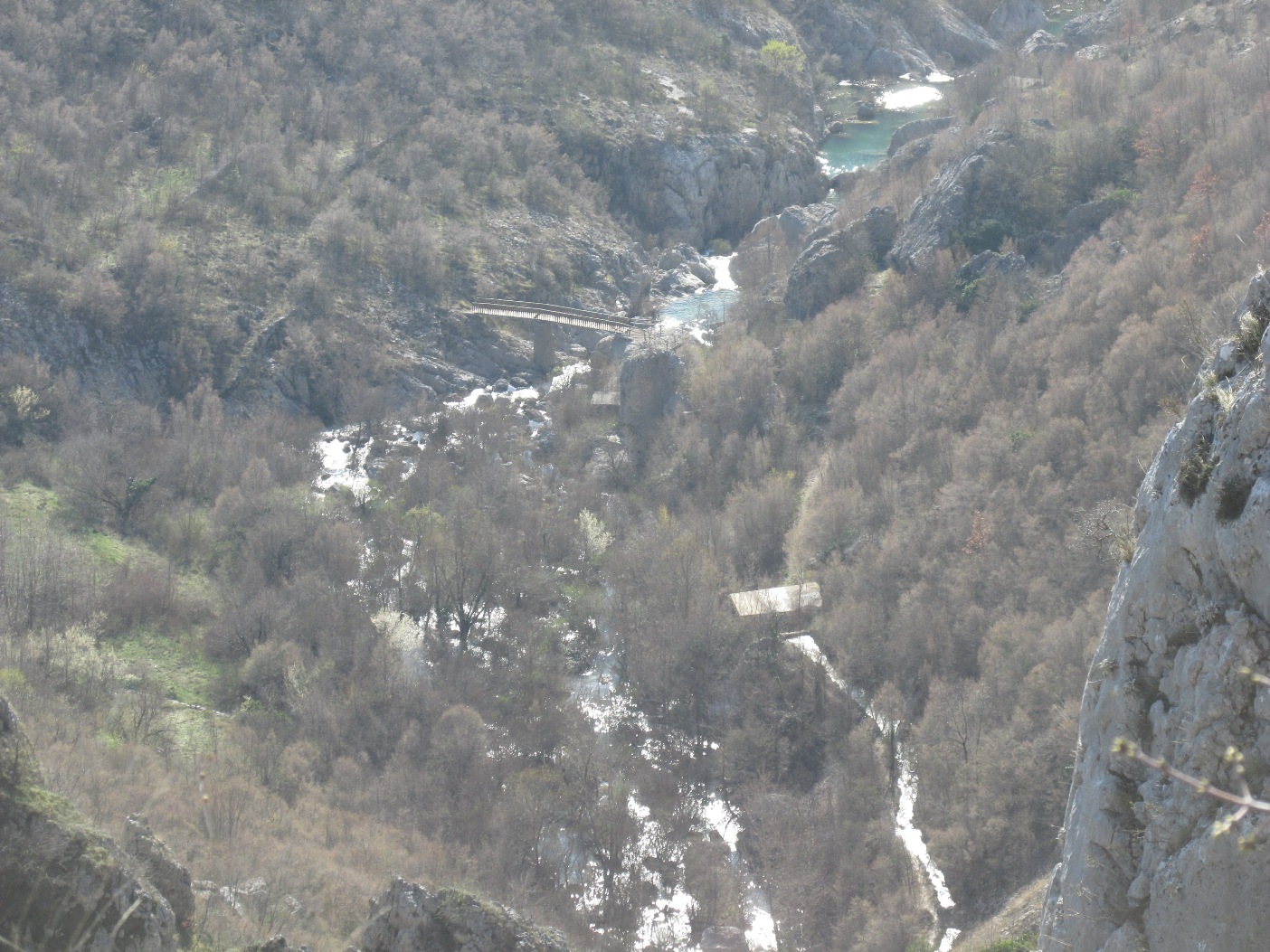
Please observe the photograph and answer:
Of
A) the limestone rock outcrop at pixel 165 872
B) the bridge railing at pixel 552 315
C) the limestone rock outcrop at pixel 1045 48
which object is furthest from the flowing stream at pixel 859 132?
the limestone rock outcrop at pixel 165 872

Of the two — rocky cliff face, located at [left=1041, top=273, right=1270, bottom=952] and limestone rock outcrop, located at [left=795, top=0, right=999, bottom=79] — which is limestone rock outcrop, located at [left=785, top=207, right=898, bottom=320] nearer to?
rocky cliff face, located at [left=1041, top=273, right=1270, bottom=952]

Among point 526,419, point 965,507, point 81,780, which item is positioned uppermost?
point 965,507

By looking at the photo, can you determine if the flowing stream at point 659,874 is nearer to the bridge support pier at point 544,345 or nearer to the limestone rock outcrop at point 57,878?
the limestone rock outcrop at point 57,878

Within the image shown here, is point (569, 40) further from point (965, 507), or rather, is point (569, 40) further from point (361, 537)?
point (965, 507)

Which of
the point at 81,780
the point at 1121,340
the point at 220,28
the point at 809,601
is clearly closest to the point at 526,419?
the point at 809,601

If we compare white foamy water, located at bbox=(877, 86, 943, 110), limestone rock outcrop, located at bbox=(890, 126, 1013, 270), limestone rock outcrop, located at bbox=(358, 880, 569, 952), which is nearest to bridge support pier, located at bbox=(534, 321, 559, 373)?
limestone rock outcrop, located at bbox=(890, 126, 1013, 270)

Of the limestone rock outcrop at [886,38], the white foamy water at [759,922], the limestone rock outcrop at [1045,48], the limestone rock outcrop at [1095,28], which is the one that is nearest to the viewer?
the white foamy water at [759,922]
